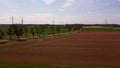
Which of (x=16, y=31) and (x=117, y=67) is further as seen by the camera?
(x=16, y=31)

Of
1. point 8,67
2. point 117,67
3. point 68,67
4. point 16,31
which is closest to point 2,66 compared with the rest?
point 8,67

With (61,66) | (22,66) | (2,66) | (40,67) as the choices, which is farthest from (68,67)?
(2,66)

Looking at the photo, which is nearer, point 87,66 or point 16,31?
point 87,66

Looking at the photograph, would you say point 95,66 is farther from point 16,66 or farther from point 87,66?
point 16,66

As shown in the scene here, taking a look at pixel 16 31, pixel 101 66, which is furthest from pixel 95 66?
pixel 16 31

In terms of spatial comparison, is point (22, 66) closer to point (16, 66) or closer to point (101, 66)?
point (16, 66)

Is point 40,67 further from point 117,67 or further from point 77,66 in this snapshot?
point 117,67

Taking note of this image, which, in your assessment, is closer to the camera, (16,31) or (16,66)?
(16,66)
